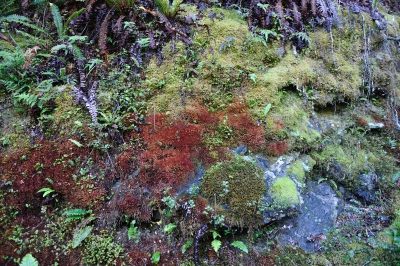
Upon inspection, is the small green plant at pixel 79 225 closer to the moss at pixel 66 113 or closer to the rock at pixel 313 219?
the moss at pixel 66 113

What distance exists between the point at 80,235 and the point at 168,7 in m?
4.59

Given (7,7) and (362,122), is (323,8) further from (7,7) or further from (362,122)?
(7,7)

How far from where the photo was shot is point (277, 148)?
4363 mm

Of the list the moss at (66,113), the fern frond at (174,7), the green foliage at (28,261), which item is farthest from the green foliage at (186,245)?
the fern frond at (174,7)

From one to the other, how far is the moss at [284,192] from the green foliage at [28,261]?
3.21 metres

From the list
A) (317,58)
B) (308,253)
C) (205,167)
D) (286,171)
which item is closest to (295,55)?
(317,58)

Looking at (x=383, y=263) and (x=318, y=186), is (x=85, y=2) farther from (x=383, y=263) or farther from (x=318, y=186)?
(x=383, y=263)

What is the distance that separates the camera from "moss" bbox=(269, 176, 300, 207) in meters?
3.79

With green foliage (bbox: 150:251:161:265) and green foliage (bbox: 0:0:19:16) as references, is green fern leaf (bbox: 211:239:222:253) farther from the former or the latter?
green foliage (bbox: 0:0:19:16)

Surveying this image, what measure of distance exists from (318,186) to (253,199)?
1.41 meters

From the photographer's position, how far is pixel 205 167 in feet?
13.4

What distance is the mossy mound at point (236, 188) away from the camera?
3.64 meters

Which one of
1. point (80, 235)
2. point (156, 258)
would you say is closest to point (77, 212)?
point (80, 235)

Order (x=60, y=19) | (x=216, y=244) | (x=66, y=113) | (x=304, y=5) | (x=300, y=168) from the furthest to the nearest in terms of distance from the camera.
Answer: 1. (x=304, y=5)
2. (x=60, y=19)
3. (x=66, y=113)
4. (x=300, y=168)
5. (x=216, y=244)
